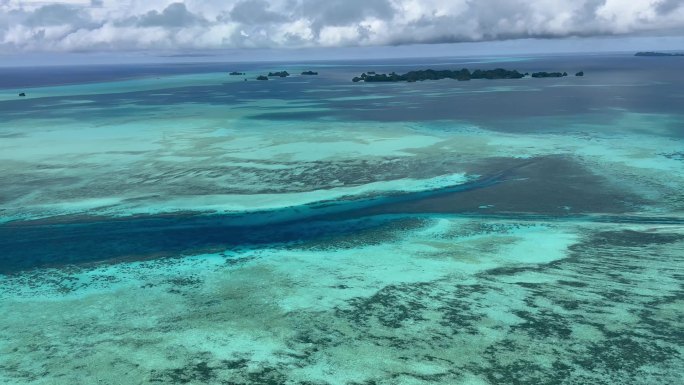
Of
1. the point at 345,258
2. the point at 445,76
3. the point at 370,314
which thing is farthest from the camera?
the point at 445,76

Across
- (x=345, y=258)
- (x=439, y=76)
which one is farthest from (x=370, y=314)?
(x=439, y=76)

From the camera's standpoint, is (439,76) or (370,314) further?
(439,76)

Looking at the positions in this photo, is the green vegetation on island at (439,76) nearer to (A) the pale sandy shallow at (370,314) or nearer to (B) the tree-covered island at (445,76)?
(B) the tree-covered island at (445,76)

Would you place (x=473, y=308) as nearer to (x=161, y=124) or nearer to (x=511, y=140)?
(x=511, y=140)

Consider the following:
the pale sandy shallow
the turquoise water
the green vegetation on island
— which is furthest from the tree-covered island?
the pale sandy shallow

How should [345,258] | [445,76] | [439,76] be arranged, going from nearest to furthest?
[345,258], [439,76], [445,76]

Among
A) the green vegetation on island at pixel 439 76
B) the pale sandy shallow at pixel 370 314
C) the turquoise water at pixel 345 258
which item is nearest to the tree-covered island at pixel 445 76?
the green vegetation on island at pixel 439 76

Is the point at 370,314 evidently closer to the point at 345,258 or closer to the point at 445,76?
the point at 345,258

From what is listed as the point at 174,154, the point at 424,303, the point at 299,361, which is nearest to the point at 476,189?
the point at 424,303

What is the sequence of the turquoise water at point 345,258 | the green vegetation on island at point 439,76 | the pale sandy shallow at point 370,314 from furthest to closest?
1. the green vegetation on island at point 439,76
2. the turquoise water at point 345,258
3. the pale sandy shallow at point 370,314
